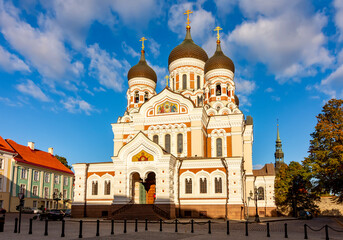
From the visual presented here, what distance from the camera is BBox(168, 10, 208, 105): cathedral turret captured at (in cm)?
4797

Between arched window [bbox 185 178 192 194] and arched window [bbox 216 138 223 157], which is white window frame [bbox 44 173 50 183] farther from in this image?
arched window [bbox 216 138 223 157]

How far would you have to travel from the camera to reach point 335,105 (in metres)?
31.4

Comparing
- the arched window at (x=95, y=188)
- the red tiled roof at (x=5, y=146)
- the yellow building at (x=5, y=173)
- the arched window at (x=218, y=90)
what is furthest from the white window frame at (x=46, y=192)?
the arched window at (x=218, y=90)

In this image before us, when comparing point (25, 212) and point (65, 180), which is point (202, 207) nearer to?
point (25, 212)

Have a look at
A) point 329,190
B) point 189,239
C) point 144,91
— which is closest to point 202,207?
point 329,190

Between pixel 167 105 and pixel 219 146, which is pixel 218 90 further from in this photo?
pixel 167 105

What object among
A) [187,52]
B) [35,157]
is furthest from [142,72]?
[35,157]

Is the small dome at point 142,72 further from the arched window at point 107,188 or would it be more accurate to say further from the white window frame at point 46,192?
the white window frame at point 46,192

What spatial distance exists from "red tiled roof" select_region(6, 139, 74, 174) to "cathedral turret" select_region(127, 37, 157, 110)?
1591cm

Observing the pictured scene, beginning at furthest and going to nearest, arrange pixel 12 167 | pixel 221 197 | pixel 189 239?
pixel 12 167
pixel 221 197
pixel 189 239

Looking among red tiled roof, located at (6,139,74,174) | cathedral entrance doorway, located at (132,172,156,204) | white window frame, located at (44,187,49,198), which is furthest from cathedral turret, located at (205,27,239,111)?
white window frame, located at (44,187,49,198)

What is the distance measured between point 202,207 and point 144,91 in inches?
857

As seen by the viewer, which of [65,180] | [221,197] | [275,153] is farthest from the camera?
[275,153]

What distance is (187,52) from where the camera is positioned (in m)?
48.8
